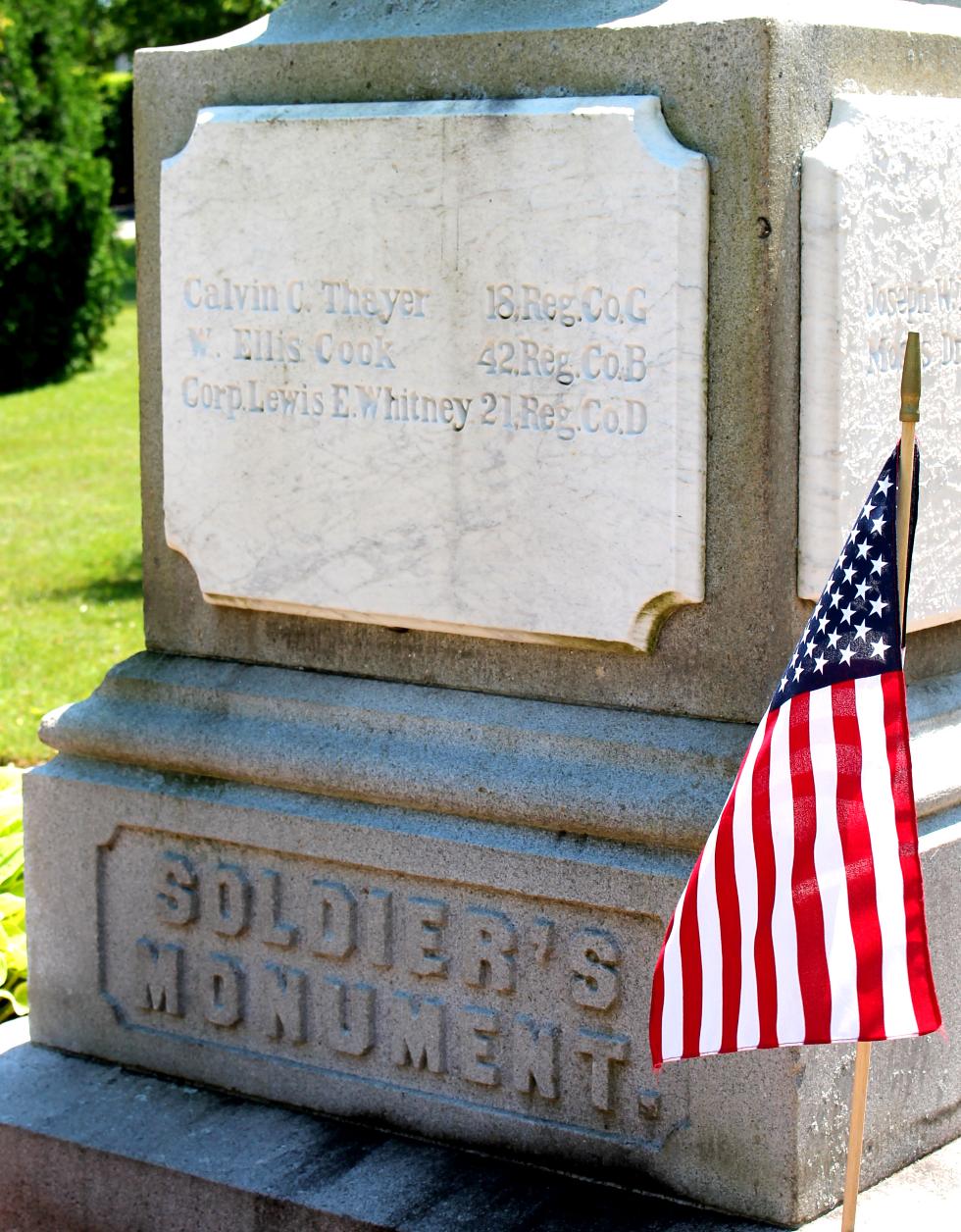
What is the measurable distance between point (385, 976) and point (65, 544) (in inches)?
309

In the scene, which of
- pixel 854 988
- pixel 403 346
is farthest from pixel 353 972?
pixel 854 988

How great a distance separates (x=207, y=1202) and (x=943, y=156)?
85.0 inches

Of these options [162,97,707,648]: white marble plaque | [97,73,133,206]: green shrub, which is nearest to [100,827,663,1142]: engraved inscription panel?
[162,97,707,648]: white marble plaque

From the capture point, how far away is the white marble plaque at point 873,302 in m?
3.08

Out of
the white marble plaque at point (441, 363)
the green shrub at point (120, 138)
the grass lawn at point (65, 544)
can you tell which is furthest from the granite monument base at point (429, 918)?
the green shrub at point (120, 138)

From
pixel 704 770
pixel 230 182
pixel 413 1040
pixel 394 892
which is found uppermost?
pixel 230 182

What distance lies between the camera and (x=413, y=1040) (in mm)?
3539

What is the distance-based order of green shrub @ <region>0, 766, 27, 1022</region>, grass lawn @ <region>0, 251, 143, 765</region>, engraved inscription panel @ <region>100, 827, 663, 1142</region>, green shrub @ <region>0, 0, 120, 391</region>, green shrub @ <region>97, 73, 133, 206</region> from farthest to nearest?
green shrub @ <region>97, 73, 133, 206</region> → green shrub @ <region>0, 0, 120, 391</region> → grass lawn @ <region>0, 251, 143, 765</region> → green shrub @ <region>0, 766, 27, 1022</region> → engraved inscription panel @ <region>100, 827, 663, 1142</region>

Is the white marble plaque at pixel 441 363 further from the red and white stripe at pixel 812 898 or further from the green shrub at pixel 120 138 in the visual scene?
the green shrub at pixel 120 138

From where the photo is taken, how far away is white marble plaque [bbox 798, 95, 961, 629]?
308 cm

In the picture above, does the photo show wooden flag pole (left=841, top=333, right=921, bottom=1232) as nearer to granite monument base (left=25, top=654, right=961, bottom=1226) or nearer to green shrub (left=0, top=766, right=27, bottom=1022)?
granite monument base (left=25, top=654, right=961, bottom=1226)

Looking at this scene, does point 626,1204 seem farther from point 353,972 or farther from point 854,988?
point 854,988

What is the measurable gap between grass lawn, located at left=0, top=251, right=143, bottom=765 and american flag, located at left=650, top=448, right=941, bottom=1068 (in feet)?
15.0

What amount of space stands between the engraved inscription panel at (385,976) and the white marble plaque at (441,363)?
49cm
